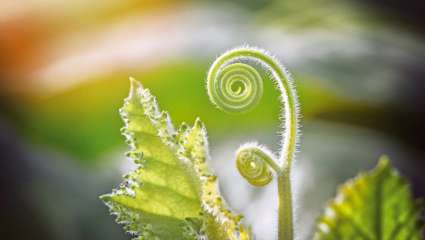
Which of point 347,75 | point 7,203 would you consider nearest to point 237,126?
point 347,75

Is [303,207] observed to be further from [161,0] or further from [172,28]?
[161,0]

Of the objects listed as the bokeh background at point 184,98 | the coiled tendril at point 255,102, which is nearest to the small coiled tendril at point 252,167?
the coiled tendril at point 255,102

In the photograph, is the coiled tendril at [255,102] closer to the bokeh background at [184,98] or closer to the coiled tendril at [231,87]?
the coiled tendril at [231,87]

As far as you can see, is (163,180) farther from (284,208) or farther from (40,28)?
(40,28)

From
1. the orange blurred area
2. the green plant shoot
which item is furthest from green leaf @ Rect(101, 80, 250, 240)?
the orange blurred area

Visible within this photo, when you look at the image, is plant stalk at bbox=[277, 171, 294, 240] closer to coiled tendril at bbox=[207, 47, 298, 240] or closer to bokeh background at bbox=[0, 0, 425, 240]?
coiled tendril at bbox=[207, 47, 298, 240]

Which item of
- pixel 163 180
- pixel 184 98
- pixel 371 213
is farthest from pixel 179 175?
pixel 184 98
